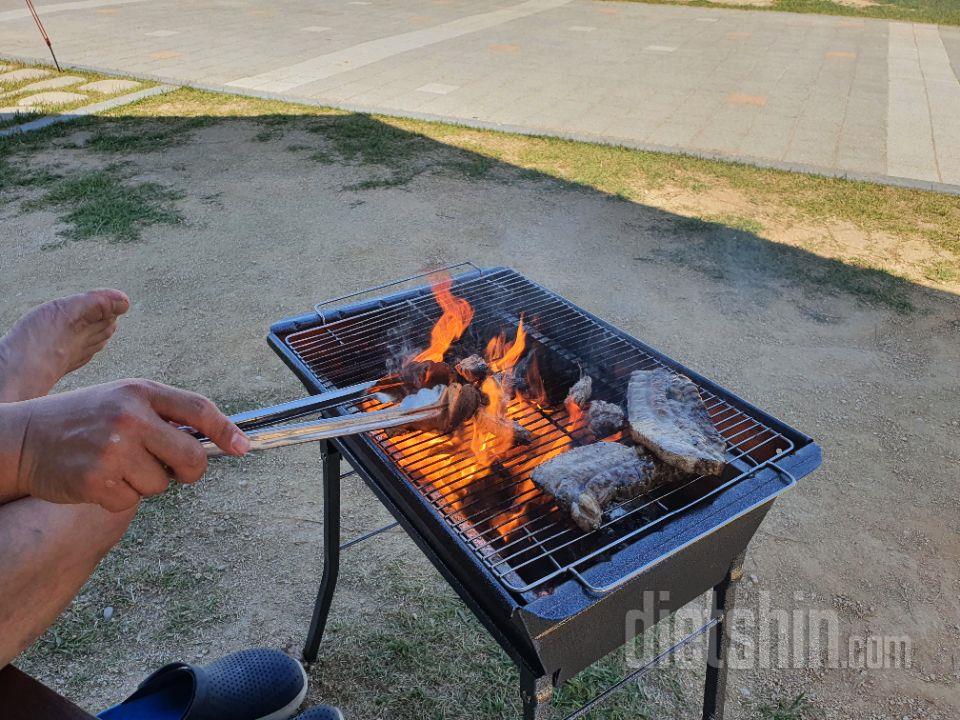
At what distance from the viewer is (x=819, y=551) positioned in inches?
110

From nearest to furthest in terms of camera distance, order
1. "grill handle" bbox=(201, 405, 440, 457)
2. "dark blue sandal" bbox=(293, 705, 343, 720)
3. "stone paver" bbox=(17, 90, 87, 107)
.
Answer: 1. "grill handle" bbox=(201, 405, 440, 457)
2. "dark blue sandal" bbox=(293, 705, 343, 720)
3. "stone paver" bbox=(17, 90, 87, 107)

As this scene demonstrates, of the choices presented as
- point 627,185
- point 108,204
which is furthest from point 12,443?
point 627,185

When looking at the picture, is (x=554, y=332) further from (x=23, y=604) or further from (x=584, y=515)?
(x=23, y=604)

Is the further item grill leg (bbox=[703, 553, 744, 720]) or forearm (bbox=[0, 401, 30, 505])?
grill leg (bbox=[703, 553, 744, 720])

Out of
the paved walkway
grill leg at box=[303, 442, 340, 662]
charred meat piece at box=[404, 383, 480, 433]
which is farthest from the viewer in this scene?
the paved walkway

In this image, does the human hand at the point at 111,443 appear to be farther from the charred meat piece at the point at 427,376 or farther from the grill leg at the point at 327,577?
the grill leg at the point at 327,577

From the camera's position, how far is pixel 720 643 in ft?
6.22

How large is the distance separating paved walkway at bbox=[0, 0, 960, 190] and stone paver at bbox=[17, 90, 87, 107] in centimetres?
124

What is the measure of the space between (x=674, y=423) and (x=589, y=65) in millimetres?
9678

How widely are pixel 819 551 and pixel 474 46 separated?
1036cm

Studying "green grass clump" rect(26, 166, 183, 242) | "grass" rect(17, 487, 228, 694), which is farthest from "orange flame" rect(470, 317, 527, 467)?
"green grass clump" rect(26, 166, 183, 242)

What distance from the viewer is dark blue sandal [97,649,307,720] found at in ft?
5.94

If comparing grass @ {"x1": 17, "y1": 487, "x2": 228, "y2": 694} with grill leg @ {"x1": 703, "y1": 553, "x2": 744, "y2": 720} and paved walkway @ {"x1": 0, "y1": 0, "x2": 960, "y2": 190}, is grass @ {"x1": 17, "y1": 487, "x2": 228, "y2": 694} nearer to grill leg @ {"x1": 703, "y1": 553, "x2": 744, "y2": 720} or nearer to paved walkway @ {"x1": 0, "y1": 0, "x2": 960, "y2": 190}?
grill leg @ {"x1": 703, "y1": 553, "x2": 744, "y2": 720}

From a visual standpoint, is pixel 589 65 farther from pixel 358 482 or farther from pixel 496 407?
pixel 496 407
